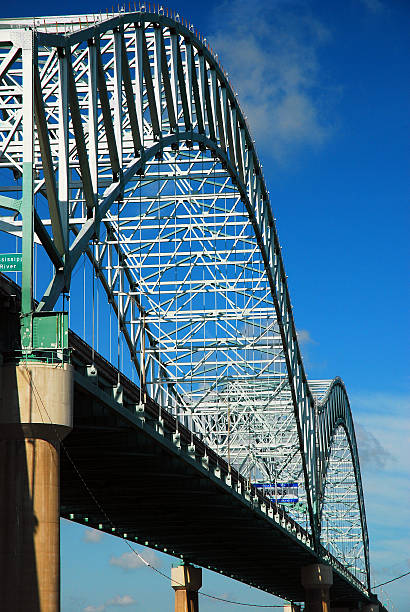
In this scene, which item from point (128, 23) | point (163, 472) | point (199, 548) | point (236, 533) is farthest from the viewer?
point (199, 548)

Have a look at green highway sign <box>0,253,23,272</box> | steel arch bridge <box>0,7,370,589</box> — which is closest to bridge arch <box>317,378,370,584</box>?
steel arch bridge <box>0,7,370,589</box>

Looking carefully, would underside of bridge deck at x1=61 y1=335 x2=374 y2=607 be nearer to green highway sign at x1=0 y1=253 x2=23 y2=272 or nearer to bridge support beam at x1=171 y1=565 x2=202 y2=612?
bridge support beam at x1=171 y1=565 x2=202 y2=612

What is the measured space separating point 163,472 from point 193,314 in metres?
33.2

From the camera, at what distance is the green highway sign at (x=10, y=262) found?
3538 cm

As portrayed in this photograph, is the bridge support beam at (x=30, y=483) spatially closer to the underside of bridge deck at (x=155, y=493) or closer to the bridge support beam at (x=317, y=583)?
the underside of bridge deck at (x=155, y=493)

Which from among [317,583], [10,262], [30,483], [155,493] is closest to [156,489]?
[155,493]

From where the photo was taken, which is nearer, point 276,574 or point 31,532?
point 31,532

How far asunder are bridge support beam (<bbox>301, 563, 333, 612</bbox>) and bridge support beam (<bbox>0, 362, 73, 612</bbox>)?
256 ft

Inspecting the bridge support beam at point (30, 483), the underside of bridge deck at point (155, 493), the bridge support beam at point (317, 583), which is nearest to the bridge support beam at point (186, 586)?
the underside of bridge deck at point (155, 493)

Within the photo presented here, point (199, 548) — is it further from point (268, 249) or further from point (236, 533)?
point (268, 249)

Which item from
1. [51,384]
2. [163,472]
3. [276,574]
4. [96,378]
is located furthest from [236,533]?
[51,384]

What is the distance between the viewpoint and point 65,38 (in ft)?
135

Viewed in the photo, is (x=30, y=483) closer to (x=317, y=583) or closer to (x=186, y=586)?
(x=186, y=586)

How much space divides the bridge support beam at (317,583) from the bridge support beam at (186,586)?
965 centimetres
